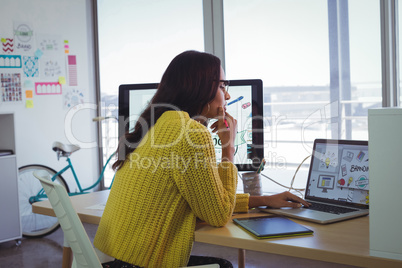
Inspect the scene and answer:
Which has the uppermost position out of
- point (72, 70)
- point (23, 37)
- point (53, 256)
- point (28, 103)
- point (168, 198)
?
point (23, 37)

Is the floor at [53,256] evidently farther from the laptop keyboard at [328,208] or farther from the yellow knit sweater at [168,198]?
the yellow knit sweater at [168,198]

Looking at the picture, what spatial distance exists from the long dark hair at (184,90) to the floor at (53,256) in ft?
5.63

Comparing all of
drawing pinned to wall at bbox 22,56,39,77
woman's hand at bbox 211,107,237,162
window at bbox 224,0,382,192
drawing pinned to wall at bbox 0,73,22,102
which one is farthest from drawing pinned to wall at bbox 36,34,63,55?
woman's hand at bbox 211,107,237,162

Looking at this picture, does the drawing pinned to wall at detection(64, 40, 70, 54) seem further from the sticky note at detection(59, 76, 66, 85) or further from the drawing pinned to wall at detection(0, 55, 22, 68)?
the drawing pinned to wall at detection(0, 55, 22, 68)

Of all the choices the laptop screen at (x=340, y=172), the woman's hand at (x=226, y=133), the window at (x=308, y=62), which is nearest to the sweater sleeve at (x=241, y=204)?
the woman's hand at (x=226, y=133)

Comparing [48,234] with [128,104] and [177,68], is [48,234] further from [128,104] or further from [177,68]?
[177,68]

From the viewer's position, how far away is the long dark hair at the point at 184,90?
1492mm

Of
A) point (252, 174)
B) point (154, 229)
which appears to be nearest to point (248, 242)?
point (154, 229)

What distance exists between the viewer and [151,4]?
13.8ft

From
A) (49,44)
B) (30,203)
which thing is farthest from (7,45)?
(30,203)

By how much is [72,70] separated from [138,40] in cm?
68

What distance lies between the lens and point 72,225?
120cm

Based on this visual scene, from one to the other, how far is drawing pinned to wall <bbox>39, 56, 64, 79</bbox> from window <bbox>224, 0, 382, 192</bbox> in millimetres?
1556

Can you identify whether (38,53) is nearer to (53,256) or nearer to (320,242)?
(53,256)
